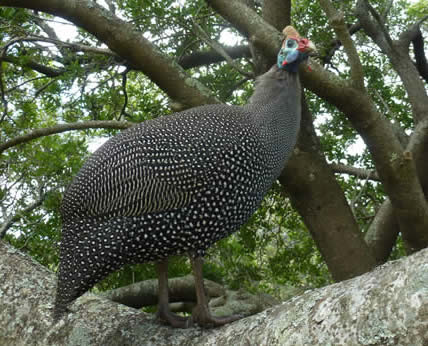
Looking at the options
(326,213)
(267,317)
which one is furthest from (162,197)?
(326,213)

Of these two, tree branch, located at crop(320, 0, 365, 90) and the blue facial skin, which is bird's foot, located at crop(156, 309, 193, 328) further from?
tree branch, located at crop(320, 0, 365, 90)

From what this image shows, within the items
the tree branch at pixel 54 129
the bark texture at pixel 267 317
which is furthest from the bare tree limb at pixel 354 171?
the bark texture at pixel 267 317

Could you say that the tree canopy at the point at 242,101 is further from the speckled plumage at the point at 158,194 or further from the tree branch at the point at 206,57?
the speckled plumage at the point at 158,194

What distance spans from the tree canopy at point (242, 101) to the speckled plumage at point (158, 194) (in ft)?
3.29

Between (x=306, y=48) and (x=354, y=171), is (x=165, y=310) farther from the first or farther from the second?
(x=354, y=171)

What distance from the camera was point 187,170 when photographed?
2459 mm

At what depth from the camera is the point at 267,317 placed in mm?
1854

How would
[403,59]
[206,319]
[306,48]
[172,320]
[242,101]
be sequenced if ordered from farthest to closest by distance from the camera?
[242,101]
[403,59]
[306,48]
[172,320]
[206,319]

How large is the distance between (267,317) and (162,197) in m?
0.78

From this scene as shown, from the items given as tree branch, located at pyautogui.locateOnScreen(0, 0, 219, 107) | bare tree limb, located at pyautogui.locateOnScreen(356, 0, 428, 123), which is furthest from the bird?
bare tree limb, located at pyautogui.locateOnScreen(356, 0, 428, 123)

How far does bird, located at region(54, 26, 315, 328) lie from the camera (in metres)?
2.38


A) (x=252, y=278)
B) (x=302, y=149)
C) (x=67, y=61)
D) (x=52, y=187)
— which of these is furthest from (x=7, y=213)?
(x=302, y=149)

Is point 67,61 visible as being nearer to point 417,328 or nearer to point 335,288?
point 335,288

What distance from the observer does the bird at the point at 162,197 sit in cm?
238
